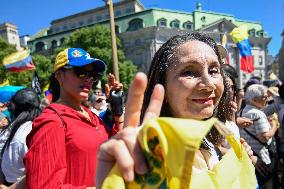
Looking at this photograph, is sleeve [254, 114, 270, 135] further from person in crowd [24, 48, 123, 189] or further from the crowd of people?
person in crowd [24, 48, 123, 189]

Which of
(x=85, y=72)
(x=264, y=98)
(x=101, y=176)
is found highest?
(x=85, y=72)

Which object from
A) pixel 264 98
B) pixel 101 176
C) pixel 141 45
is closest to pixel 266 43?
pixel 141 45

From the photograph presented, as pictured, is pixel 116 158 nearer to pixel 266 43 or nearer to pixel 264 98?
pixel 264 98

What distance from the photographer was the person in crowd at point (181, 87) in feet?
2.95

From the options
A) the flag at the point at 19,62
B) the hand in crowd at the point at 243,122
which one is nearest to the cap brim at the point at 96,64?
the hand in crowd at the point at 243,122

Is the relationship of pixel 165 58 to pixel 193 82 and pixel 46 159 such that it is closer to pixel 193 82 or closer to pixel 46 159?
pixel 193 82

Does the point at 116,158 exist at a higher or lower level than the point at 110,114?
higher

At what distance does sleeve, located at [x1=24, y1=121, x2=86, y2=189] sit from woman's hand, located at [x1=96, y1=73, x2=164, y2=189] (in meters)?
0.73

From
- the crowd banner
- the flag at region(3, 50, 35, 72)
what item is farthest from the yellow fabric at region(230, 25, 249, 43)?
the crowd banner

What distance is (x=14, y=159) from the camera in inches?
106

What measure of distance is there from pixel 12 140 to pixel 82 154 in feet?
3.84

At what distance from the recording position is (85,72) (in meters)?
2.37

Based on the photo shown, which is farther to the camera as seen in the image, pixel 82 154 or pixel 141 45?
pixel 141 45

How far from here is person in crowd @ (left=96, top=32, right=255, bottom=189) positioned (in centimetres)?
90
